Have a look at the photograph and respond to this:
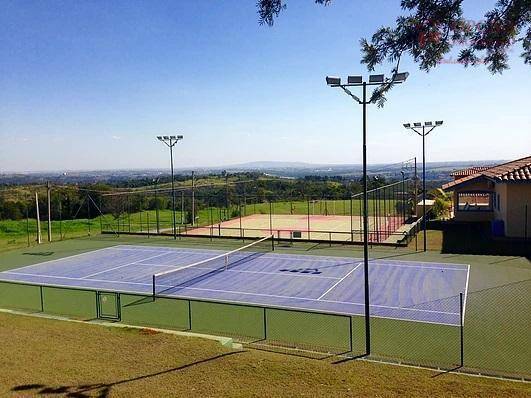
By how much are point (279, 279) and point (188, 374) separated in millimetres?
11979

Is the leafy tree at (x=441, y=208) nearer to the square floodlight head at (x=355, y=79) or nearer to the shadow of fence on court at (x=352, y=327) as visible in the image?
the shadow of fence on court at (x=352, y=327)

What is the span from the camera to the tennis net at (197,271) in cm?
2131

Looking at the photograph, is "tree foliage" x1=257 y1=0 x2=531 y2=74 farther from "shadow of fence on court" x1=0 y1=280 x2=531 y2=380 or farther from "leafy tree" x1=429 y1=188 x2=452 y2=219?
"leafy tree" x1=429 y1=188 x2=452 y2=219

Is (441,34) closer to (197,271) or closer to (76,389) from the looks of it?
(76,389)

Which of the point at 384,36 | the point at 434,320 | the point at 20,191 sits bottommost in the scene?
the point at 434,320

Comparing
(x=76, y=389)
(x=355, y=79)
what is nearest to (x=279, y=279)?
(x=355, y=79)

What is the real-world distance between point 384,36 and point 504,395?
21.8 feet

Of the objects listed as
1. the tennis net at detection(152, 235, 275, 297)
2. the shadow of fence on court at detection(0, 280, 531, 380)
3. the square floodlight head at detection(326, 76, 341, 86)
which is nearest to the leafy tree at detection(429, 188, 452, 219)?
the tennis net at detection(152, 235, 275, 297)

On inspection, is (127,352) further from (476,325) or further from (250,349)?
(476,325)

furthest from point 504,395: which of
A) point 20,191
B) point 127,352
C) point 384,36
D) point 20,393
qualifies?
point 20,191

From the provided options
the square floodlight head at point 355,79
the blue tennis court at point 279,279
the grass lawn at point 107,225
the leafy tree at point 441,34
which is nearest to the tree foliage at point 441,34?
the leafy tree at point 441,34

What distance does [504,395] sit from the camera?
365 inches

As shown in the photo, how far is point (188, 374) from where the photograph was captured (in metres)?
10.5

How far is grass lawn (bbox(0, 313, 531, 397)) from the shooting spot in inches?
375
